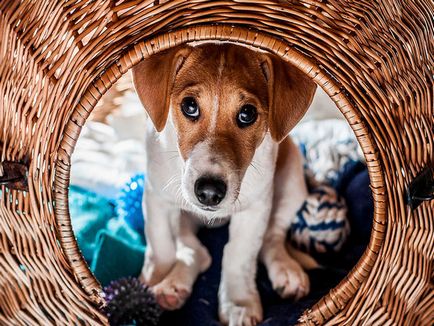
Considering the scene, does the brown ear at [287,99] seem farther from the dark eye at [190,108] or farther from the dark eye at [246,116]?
the dark eye at [190,108]

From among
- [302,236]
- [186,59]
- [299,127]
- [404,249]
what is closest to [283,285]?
[302,236]

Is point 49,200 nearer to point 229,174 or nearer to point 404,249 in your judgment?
point 229,174

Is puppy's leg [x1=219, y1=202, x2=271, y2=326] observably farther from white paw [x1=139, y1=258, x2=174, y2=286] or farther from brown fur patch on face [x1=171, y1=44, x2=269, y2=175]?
brown fur patch on face [x1=171, y1=44, x2=269, y2=175]

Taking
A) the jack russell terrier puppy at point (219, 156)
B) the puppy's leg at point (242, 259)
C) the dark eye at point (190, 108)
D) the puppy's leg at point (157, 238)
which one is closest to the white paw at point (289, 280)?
the jack russell terrier puppy at point (219, 156)

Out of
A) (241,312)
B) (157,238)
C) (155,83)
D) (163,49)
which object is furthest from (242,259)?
(163,49)

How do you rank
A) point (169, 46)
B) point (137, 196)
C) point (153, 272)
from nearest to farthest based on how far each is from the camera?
point (169, 46), point (153, 272), point (137, 196)

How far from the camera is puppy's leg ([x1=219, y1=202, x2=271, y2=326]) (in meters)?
2.04

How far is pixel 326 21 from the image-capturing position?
1548 millimetres

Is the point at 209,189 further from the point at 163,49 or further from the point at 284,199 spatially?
the point at 284,199

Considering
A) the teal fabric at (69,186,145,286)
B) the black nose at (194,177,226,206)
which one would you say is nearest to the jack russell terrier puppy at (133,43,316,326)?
the black nose at (194,177,226,206)

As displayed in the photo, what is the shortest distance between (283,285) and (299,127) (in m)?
1.21

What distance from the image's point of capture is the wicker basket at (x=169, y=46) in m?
1.52

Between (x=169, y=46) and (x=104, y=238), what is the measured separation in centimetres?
102

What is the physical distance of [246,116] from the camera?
5.94 feet
